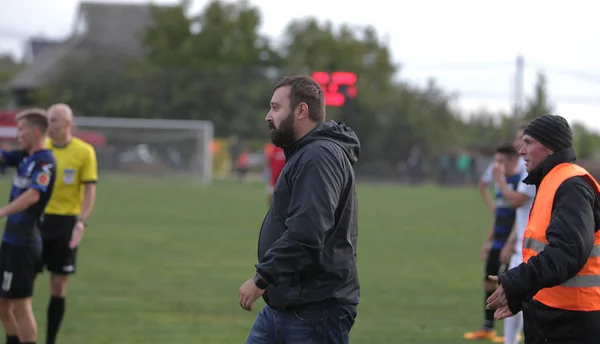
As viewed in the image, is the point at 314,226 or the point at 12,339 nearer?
the point at 314,226

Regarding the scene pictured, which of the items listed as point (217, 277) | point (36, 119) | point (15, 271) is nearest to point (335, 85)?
point (217, 277)

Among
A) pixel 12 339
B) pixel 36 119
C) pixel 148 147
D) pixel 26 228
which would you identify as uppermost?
pixel 36 119

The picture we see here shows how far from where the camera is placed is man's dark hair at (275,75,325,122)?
4.82 m

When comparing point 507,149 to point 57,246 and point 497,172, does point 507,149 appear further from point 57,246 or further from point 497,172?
point 57,246

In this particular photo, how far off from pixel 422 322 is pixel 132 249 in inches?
305

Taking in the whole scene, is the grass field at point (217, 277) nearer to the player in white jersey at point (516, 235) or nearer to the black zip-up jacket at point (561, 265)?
the player in white jersey at point (516, 235)

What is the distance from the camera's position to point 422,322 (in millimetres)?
10305

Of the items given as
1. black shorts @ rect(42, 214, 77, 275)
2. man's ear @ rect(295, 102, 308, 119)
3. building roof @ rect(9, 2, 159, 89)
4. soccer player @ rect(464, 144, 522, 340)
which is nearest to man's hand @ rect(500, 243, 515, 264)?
soccer player @ rect(464, 144, 522, 340)

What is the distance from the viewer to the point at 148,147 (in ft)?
146

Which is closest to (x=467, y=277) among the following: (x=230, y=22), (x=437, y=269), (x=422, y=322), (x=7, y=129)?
(x=437, y=269)

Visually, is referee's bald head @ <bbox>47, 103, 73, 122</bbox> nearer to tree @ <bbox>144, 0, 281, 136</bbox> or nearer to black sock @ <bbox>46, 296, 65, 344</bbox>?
black sock @ <bbox>46, 296, 65, 344</bbox>

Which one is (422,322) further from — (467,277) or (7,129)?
(7,129)

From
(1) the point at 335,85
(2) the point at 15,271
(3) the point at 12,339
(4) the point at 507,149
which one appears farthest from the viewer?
(1) the point at 335,85

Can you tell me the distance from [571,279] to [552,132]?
2.54ft
